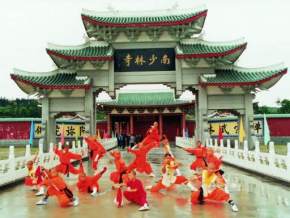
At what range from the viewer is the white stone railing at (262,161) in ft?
42.8

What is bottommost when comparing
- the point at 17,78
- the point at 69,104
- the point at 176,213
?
the point at 176,213

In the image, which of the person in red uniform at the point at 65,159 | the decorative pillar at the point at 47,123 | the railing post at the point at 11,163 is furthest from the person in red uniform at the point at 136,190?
the decorative pillar at the point at 47,123

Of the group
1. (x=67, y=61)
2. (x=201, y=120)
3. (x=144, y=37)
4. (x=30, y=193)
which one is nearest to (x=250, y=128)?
(x=201, y=120)

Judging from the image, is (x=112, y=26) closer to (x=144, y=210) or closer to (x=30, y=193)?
(x=30, y=193)

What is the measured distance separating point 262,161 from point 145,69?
13.4 m

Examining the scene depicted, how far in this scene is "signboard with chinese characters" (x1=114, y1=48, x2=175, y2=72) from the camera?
28172mm

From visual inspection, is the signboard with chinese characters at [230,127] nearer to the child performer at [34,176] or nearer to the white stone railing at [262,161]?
the white stone railing at [262,161]

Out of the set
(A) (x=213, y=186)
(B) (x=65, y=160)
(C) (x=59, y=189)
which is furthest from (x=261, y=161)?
(C) (x=59, y=189)

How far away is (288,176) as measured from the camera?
1249cm

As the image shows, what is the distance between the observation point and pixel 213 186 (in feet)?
29.5

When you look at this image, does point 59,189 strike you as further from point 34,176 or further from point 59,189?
point 34,176

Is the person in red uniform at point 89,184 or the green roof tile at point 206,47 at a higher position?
the green roof tile at point 206,47

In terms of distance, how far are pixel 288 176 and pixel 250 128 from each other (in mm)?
15000

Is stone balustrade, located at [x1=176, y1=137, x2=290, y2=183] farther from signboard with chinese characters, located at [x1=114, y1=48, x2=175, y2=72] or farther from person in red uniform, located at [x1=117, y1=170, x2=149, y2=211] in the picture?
signboard with chinese characters, located at [x1=114, y1=48, x2=175, y2=72]
